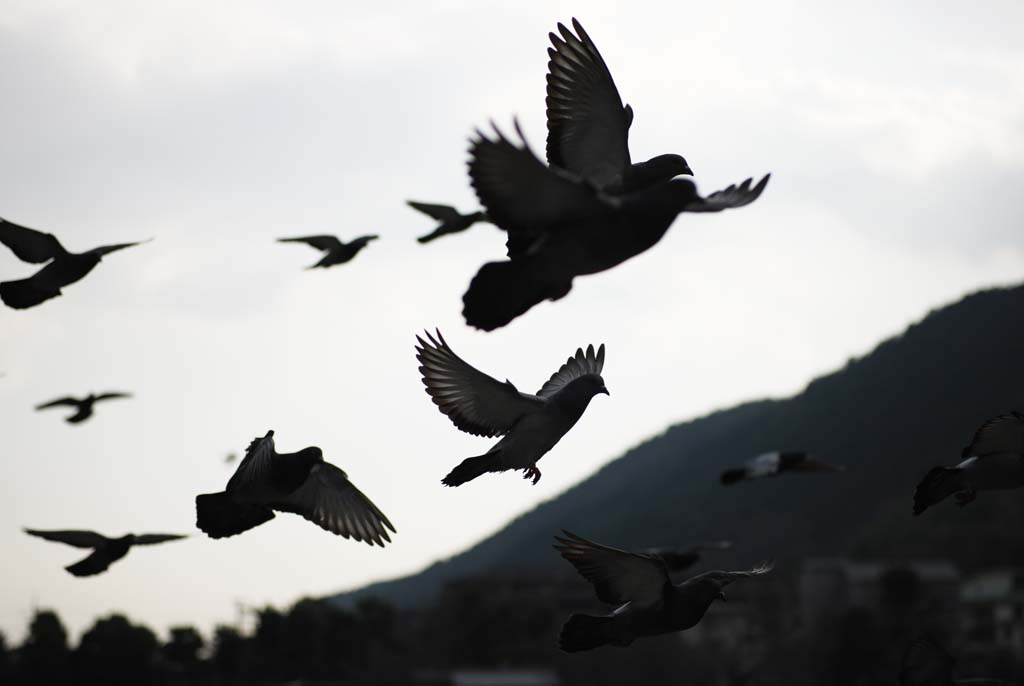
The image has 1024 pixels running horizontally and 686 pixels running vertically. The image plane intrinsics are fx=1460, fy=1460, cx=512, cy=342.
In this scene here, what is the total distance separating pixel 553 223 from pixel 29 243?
705 centimetres

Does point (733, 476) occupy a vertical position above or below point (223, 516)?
above

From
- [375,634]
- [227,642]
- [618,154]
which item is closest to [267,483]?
[618,154]

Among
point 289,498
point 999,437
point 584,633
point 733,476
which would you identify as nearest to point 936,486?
point 999,437

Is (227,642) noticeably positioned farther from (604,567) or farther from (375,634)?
(604,567)

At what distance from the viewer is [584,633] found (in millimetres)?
10508

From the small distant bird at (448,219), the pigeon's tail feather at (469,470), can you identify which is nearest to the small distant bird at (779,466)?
the small distant bird at (448,219)

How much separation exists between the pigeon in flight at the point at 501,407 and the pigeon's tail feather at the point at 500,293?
3052mm

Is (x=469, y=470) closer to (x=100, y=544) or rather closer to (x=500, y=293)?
(x=500, y=293)

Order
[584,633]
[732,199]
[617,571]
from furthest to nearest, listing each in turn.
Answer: [617,571], [584,633], [732,199]

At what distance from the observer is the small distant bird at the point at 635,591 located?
10.5 m

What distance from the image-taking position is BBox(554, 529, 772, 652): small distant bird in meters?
10.5

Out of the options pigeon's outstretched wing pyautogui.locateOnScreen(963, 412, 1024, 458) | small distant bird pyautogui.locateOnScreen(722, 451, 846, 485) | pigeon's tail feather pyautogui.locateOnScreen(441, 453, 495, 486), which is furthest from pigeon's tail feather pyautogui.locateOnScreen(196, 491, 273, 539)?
small distant bird pyautogui.locateOnScreen(722, 451, 846, 485)

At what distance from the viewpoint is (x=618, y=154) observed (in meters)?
9.65

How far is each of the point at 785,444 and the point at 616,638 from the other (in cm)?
17997
